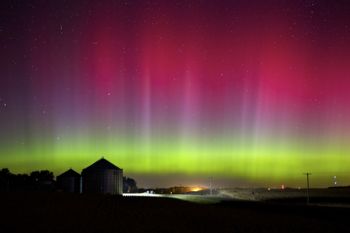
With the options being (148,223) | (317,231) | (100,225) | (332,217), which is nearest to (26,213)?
(100,225)

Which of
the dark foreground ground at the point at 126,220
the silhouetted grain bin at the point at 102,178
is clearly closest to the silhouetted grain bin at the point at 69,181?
the silhouetted grain bin at the point at 102,178

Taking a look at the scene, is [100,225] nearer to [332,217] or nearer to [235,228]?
[235,228]

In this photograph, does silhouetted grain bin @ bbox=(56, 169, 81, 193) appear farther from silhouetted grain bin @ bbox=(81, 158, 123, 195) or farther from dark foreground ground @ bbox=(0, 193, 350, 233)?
dark foreground ground @ bbox=(0, 193, 350, 233)

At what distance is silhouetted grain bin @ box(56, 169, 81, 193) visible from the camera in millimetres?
82562

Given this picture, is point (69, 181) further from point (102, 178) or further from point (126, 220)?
point (126, 220)

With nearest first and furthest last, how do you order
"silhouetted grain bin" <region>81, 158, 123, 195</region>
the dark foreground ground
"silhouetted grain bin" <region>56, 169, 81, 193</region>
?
the dark foreground ground < "silhouetted grain bin" <region>81, 158, 123, 195</region> < "silhouetted grain bin" <region>56, 169, 81, 193</region>

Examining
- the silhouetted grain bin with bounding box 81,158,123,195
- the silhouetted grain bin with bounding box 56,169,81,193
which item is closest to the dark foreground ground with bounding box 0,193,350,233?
the silhouetted grain bin with bounding box 81,158,123,195

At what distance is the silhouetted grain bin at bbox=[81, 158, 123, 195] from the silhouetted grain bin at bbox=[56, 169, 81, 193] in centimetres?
423

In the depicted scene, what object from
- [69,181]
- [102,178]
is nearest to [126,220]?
[102,178]

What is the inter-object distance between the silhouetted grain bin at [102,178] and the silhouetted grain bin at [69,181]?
4.23 m

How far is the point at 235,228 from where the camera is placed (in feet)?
102

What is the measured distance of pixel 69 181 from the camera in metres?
83.8

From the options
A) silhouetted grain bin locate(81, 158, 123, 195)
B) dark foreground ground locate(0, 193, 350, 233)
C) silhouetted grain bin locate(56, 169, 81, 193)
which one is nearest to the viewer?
dark foreground ground locate(0, 193, 350, 233)

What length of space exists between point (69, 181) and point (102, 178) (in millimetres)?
9838
